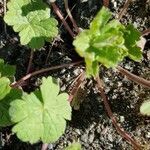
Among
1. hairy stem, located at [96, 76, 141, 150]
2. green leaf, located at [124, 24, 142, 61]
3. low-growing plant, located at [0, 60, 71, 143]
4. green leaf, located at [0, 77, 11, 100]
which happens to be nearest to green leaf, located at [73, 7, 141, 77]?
green leaf, located at [124, 24, 142, 61]

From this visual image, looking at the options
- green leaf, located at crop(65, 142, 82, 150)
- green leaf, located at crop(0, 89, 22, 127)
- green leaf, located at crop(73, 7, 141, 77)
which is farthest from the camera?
green leaf, located at crop(0, 89, 22, 127)

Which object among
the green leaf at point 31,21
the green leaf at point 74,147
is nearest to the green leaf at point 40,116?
the green leaf at point 74,147

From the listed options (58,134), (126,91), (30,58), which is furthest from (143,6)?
(58,134)

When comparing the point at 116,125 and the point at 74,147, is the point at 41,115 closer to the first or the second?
the point at 74,147

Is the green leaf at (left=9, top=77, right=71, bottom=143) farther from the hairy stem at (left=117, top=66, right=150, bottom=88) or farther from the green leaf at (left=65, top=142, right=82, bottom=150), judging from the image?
the hairy stem at (left=117, top=66, right=150, bottom=88)

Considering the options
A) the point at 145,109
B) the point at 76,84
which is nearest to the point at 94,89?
the point at 76,84

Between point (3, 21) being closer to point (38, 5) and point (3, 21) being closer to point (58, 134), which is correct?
point (38, 5)
